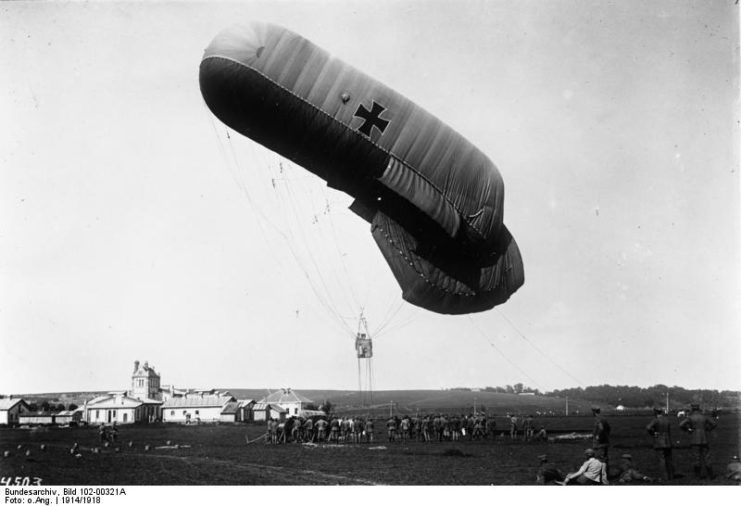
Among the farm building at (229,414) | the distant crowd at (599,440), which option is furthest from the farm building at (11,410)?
the distant crowd at (599,440)

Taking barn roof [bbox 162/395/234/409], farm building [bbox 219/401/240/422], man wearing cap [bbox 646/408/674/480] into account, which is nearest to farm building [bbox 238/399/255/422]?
farm building [bbox 219/401/240/422]

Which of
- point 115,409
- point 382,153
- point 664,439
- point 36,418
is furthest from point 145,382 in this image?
point 664,439

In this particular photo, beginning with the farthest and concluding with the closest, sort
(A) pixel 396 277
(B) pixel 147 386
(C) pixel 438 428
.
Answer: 1. (B) pixel 147 386
2. (C) pixel 438 428
3. (A) pixel 396 277

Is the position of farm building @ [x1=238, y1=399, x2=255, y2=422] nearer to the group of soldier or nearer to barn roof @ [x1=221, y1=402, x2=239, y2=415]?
barn roof @ [x1=221, y1=402, x2=239, y2=415]

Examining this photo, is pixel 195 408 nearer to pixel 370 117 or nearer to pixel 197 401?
pixel 197 401

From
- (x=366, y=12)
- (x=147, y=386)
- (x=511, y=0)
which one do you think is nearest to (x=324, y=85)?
(x=366, y=12)

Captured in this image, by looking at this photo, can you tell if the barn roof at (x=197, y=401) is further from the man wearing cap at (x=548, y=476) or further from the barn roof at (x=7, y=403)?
the man wearing cap at (x=548, y=476)
